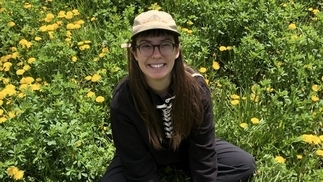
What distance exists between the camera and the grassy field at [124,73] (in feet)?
8.52

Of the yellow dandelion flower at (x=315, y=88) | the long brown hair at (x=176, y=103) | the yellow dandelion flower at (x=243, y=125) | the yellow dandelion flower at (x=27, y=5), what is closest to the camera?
the long brown hair at (x=176, y=103)

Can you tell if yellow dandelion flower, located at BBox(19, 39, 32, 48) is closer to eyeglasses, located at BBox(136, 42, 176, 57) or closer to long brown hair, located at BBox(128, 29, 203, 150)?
long brown hair, located at BBox(128, 29, 203, 150)

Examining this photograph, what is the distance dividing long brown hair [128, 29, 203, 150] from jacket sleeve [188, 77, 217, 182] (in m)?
0.05

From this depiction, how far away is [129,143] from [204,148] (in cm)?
40

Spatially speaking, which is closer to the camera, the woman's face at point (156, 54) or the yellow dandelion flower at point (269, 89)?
the woman's face at point (156, 54)

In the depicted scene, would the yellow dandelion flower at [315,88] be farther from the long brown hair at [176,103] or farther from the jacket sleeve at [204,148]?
the long brown hair at [176,103]

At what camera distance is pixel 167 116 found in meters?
2.35

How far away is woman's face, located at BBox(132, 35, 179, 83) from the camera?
2.09m

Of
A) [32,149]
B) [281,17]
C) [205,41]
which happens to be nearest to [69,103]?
[32,149]

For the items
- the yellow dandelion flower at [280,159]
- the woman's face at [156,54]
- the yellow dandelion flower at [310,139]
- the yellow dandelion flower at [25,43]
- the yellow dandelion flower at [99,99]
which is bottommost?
the yellow dandelion flower at [280,159]

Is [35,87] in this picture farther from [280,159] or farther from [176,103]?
[280,159]

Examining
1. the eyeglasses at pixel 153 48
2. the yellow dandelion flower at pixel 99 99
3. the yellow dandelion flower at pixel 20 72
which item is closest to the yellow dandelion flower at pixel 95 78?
the yellow dandelion flower at pixel 99 99

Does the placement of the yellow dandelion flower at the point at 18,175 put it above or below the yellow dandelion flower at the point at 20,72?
below

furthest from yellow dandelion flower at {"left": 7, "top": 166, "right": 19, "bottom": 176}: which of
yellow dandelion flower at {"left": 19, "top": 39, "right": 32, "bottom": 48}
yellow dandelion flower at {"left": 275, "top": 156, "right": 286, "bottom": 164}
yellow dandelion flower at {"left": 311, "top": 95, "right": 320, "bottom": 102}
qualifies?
yellow dandelion flower at {"left": 311, "top": 95, "right": 320, "bottom": 102}
